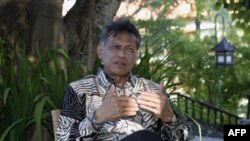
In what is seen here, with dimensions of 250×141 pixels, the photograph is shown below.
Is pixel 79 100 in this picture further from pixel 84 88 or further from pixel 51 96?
pixel 51 96

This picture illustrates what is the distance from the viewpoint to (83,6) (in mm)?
4027

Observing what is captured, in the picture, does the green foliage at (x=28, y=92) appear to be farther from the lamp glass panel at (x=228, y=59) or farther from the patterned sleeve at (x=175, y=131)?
the lamp glass panel at (x=228, y=59)

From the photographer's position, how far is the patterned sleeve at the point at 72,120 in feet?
7.78

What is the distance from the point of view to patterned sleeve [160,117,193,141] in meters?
2.51

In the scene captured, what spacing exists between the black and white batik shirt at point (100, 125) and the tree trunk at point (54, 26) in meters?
0.96

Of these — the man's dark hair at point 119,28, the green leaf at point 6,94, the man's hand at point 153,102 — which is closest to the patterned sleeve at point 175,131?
the man's hand at point 153,102

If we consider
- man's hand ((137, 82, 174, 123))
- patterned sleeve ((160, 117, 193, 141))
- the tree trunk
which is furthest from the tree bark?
man's hand ((137, 82, 174, 123))

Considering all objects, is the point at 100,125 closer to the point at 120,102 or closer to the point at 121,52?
the point at 120,102

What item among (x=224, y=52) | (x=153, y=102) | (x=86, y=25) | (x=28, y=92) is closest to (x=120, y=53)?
(x=153, y=102)

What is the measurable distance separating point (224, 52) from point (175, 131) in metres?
9.08

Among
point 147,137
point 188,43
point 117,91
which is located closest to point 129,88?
point 117,91

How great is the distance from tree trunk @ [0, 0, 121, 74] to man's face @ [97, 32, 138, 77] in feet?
3.22

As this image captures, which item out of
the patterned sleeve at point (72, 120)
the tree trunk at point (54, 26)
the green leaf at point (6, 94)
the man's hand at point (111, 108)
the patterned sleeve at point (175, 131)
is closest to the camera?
the man's hand at point (111, 108)

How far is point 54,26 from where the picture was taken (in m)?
3.71
